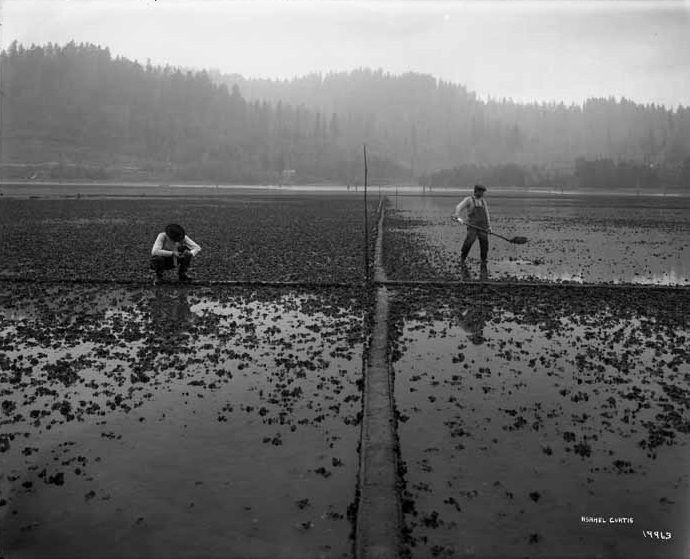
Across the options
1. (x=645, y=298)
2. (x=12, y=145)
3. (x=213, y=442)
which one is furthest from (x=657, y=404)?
(x=12, y=145)

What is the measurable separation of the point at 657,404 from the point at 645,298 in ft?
20.7

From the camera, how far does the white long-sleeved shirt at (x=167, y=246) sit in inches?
527

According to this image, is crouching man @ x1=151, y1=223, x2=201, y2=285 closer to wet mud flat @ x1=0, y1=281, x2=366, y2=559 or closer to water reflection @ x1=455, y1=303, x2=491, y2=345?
wet mud flat @ x1=0, y1=281, x2=366, y2=559

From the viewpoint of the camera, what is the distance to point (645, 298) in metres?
12.1

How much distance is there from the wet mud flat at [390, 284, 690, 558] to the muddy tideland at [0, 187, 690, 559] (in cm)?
2

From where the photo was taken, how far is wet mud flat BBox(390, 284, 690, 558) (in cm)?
421

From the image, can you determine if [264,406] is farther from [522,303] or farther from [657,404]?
[522,303]

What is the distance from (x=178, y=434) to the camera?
576 centimetres

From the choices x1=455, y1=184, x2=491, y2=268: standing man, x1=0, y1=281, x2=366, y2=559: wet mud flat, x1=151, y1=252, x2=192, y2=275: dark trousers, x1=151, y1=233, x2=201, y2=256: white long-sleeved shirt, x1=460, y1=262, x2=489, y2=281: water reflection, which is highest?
x1=455, y1=184, x2=491, y2=268: standing man

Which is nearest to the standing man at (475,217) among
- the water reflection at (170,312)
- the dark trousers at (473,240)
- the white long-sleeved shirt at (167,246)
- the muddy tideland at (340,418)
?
the dark trousers at (473,240)

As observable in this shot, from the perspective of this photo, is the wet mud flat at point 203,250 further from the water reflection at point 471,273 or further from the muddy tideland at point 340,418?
the water reflection at point 471,273

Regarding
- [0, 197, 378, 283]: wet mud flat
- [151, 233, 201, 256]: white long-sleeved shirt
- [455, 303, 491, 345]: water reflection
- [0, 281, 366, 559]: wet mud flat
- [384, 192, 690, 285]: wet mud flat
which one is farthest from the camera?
[384, 192, 690, 285]: wet mud flat

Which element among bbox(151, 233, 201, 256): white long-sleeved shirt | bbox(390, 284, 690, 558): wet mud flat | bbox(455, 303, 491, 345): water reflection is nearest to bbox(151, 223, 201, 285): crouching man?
bbox(151, 233, 201, 256): white long-sleeved shirt

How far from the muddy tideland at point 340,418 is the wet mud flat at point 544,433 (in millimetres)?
24
